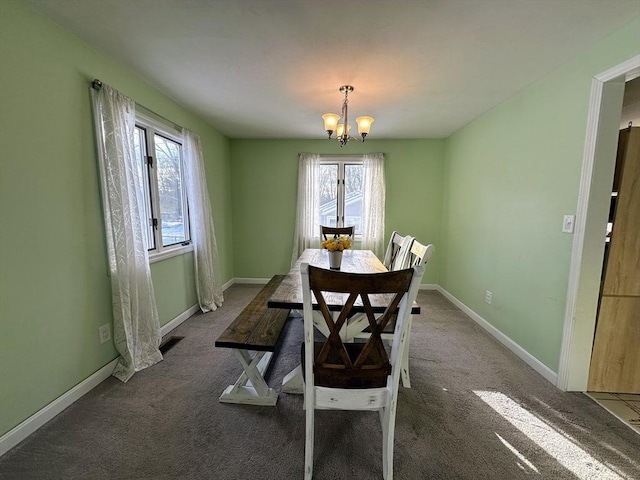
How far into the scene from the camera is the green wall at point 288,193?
4062 mm

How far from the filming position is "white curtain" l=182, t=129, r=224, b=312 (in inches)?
118

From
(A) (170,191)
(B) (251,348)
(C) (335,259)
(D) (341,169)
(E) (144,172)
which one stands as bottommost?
(B) (251,348)

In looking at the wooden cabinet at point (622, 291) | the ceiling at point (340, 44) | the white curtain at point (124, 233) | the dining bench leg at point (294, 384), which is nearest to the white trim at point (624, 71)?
the ceiling at point (340, 44)

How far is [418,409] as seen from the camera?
1.69 metres

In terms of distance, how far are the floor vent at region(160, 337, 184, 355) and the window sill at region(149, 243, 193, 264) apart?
76 centimetres

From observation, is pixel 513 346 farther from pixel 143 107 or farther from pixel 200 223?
pixel 143 107

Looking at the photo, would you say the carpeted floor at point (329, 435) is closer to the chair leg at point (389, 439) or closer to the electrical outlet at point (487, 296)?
the chair leg at point (389, 439)

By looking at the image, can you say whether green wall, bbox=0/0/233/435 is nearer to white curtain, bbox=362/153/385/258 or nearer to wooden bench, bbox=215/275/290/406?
wooden bench, bbox=215/275/290/406

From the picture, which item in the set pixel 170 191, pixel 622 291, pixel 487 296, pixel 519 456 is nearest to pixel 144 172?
pixel 170 191

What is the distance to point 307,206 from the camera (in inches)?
162

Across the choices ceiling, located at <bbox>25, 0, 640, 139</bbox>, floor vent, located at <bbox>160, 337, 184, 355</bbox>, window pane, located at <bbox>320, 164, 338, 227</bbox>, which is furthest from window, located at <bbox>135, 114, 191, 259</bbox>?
window pane, located at <bbox>320, 164, 338, 227</bbox>

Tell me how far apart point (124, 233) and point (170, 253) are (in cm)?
80

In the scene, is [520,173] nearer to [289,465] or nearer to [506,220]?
[506,220]

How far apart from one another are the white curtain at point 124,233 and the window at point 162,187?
0.91 ft
